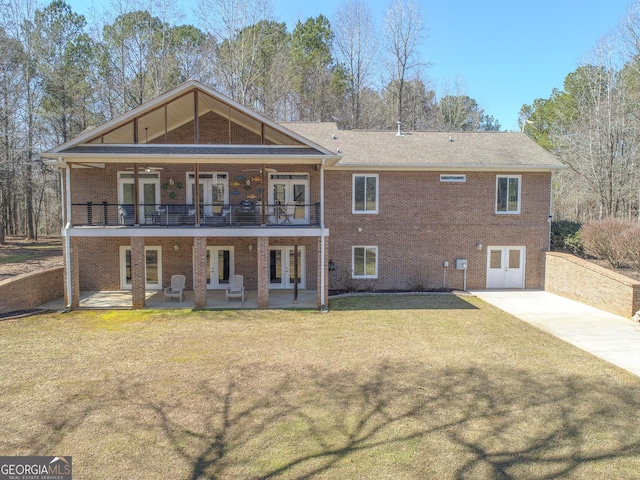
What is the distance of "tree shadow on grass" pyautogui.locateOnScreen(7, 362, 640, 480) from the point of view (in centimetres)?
489

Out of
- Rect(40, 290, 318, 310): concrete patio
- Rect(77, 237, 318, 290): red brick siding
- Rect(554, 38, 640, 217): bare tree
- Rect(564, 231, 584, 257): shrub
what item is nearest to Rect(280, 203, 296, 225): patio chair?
Rect(77, 237, 318, 290): red brick siding

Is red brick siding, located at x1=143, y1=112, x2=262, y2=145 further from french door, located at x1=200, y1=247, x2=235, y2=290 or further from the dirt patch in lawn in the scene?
the dirt patch in lawn

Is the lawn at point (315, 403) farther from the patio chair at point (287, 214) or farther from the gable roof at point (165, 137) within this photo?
the gable roof at point (165, 137)

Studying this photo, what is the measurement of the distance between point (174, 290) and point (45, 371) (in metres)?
6.21

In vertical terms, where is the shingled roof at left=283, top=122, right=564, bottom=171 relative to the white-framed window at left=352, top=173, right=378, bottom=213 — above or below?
above

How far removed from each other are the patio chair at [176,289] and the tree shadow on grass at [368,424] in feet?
22.0

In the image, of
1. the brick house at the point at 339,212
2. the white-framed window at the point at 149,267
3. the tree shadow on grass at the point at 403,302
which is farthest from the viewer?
the white-framed window at the point at 149,267

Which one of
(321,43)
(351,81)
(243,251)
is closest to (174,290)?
(243,251)

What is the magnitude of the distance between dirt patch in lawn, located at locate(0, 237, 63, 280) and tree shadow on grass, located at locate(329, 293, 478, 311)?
11532 millimetres

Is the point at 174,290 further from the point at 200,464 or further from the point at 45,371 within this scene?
the point at 200,464

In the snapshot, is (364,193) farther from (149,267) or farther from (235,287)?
(149,267)

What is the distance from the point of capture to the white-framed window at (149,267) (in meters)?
15.7

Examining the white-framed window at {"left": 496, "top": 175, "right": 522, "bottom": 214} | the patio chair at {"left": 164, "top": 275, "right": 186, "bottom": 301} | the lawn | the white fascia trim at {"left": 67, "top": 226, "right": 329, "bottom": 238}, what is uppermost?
the white-framed window at {"left": 496, "top": 175, "right": 522, "bottom": 214}

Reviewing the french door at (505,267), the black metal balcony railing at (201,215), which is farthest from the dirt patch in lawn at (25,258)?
the french door at (505,267)
